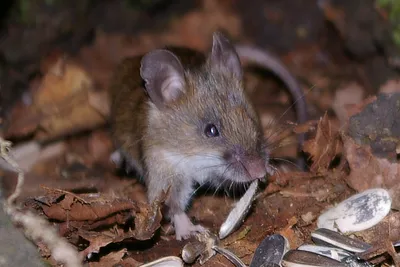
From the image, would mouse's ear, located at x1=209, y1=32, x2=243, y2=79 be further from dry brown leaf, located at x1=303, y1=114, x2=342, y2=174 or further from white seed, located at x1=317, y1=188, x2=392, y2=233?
white seed, located at x1=317, y1=188, x2=392, y2=233

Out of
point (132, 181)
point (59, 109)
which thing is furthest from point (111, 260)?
point (59, 109)

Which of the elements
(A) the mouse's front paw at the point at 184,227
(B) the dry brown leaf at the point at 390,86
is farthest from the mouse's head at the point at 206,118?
(B) the dry brown leaf at the point at 390,86

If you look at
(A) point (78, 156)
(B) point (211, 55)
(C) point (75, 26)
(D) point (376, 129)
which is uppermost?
(B) point (211, 55)

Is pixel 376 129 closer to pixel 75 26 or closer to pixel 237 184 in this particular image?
pixel 237 184

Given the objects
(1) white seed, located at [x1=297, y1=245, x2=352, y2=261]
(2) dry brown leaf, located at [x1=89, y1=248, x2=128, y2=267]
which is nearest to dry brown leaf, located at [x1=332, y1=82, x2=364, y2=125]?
(1) white seed, located at [x1=297, y1=245, x2=352, y2=261]

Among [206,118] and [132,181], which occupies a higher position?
[206,118]

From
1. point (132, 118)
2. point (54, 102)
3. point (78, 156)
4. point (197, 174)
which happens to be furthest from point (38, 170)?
point (197, 174)

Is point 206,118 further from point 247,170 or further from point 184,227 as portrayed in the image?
point 184,227
